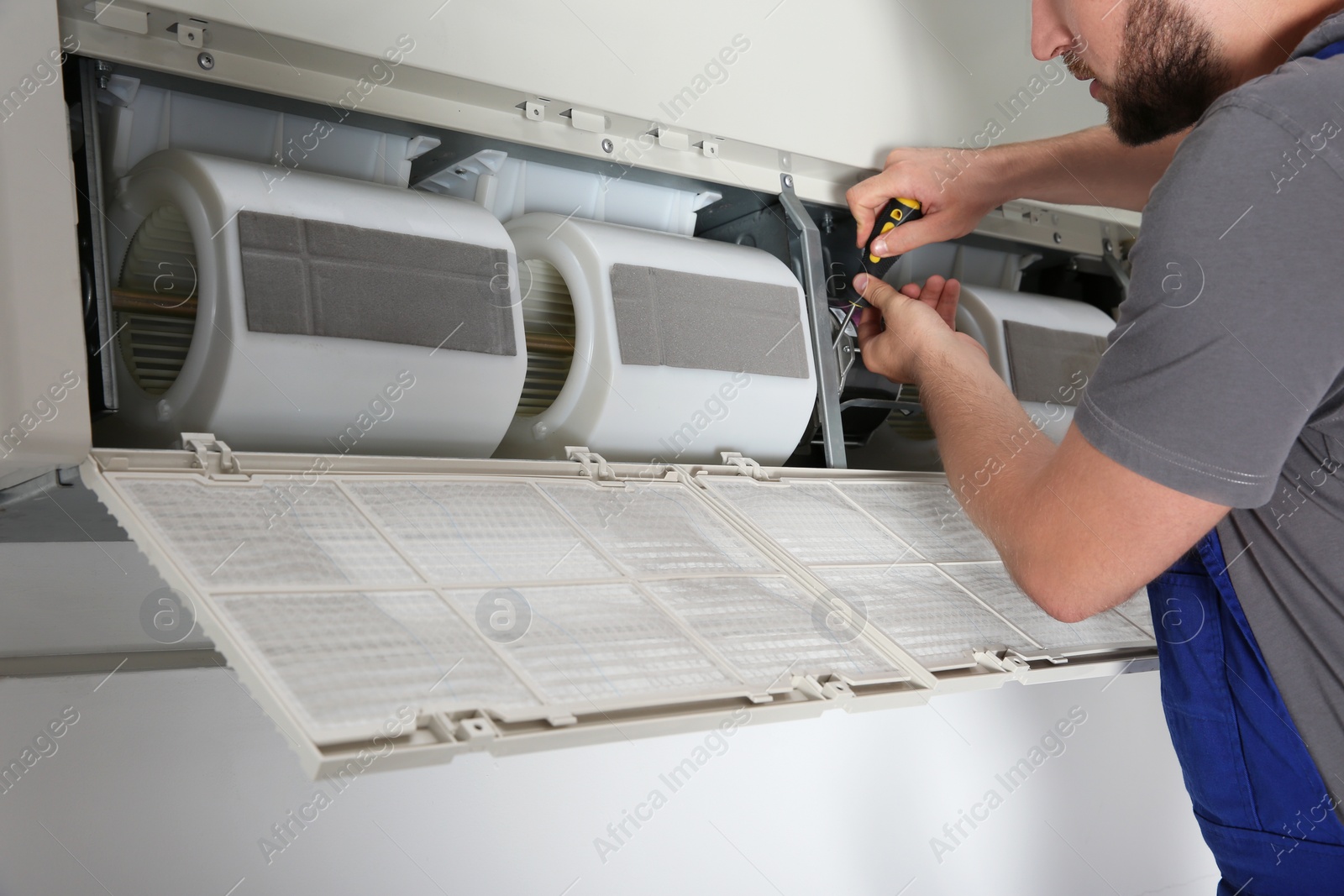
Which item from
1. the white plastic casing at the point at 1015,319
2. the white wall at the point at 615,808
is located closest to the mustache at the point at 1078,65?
the white plastic casing at the point at 1015,319

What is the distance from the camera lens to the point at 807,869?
1894mm

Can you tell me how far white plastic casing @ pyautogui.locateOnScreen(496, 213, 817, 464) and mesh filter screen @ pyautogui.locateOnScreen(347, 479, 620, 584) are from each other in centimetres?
20

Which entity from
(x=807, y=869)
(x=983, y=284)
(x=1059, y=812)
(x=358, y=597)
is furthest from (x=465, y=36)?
(x=1059, y=812)

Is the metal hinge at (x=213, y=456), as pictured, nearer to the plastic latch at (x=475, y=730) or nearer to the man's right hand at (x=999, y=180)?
the plastic latch at (x=475, y=730)

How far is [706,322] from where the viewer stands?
4.24 feet

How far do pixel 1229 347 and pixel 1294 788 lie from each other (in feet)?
1.90

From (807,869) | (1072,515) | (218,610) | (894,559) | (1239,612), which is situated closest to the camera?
(218,610)

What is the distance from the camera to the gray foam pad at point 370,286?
100 cm

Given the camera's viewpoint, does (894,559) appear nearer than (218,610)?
No

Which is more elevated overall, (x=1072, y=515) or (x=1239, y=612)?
(x=1072, y=515)

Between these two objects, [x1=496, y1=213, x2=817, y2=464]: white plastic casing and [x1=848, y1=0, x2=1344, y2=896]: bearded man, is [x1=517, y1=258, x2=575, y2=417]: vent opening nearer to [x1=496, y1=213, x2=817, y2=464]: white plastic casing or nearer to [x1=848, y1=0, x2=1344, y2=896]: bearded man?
[x1=496, y1=213, x2=817, y2=464]: white plastic casing

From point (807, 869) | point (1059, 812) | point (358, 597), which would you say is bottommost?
point (1059, 812)

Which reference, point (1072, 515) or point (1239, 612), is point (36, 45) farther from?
point (1239, 612)

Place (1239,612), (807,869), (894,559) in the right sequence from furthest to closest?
(807,869), (894,559), (1239,612)
